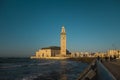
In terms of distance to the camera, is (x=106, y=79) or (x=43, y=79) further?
(x=43, y=79)

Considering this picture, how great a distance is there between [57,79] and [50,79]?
73cm

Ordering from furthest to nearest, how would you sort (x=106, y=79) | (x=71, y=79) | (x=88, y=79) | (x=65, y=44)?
(x=65, y=44) → (x=71, y=79) → (x=88, y=79) → (x=106, y=79)

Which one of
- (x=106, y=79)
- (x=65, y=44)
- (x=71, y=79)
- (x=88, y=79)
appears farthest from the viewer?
(x=65, y=44)

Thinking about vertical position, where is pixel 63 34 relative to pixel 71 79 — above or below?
above

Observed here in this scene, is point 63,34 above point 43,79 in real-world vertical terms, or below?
above

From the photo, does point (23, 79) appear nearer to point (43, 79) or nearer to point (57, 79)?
point (43, 79)

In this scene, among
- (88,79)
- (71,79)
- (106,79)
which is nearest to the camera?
(106,79)

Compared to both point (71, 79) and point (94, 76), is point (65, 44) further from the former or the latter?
point (94, 76)

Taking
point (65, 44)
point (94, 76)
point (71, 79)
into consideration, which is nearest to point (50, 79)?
point (71, 79)

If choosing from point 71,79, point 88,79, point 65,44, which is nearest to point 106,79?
point 88,79

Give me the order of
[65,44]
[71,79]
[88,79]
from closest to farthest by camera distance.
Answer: [88,79] → [71,79] → [65,44]

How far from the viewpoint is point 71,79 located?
22.7 m

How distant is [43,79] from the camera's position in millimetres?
23375

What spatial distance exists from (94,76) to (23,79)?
65.5 ft
